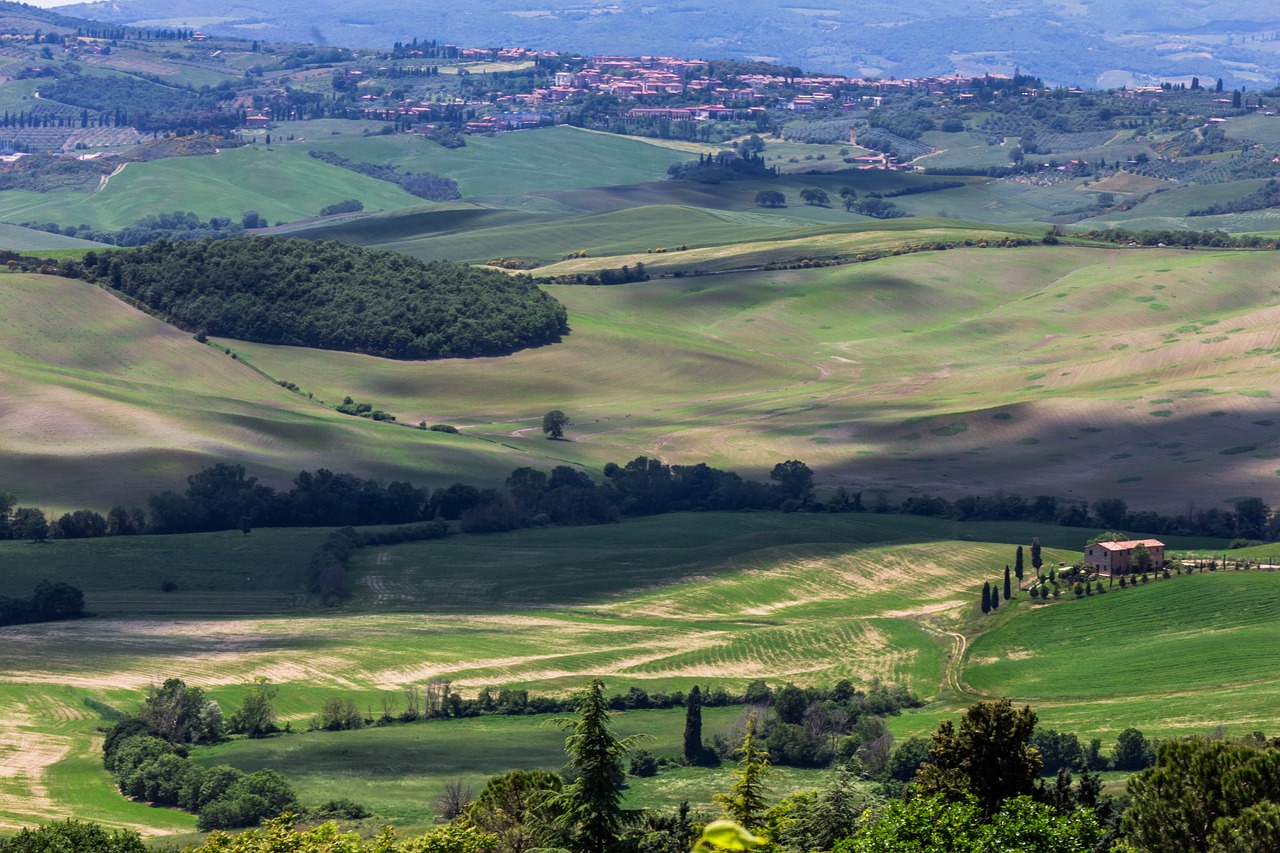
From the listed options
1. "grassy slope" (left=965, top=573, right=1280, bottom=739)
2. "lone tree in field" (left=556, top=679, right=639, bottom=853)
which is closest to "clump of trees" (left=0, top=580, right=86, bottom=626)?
"grassy slope" (left=965, top=573, right=1280, bottom=739)

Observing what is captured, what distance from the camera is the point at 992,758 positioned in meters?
61.1

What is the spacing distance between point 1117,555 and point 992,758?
3038 inches

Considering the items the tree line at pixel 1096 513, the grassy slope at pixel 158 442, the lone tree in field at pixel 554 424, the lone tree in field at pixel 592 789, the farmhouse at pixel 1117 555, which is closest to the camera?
the lone tree in field at pixel 592 789

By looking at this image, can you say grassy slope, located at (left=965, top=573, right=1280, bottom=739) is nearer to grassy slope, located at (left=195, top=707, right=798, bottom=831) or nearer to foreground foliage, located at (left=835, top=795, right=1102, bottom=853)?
grassy slope, located at (left=195, top=707, right=798, bottom=831)

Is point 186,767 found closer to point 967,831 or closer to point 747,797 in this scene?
point 967,831

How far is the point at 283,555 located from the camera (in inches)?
5753

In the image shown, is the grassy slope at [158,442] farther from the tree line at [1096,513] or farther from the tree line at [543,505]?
the tree line at [1096,513]

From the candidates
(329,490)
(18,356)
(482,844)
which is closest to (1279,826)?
(482,844)

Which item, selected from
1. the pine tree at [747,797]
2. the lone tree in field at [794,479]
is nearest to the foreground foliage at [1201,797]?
the pine tree at [747,797]

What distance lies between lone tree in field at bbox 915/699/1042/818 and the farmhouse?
7609cm

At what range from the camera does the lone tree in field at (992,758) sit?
60.6 meters

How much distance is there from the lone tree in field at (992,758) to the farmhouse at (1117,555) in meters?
76.1

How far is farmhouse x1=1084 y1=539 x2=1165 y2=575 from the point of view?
441 ft

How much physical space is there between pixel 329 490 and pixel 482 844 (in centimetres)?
10566
